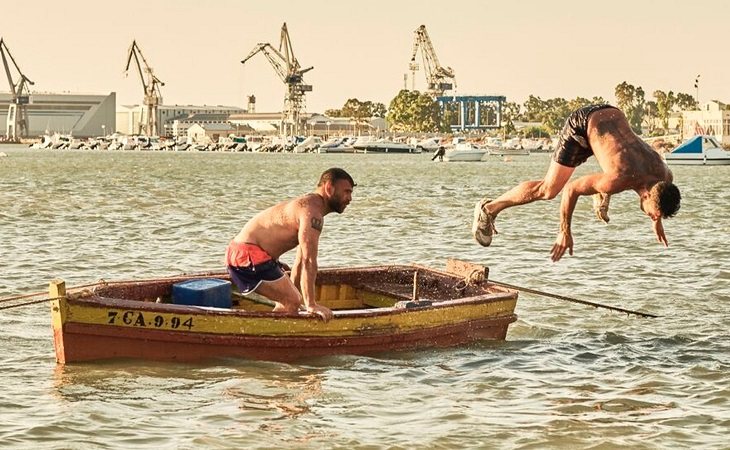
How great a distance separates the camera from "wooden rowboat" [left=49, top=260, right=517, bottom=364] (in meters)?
13.2

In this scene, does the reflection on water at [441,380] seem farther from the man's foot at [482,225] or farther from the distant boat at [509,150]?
the distant boat at [509,150]

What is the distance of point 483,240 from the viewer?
13320mm

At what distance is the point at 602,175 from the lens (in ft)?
41.0

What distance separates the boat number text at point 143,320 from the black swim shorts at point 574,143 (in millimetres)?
4128

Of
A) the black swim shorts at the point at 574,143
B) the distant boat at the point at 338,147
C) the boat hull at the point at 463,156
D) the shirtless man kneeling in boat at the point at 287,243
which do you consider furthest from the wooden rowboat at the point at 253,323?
the distant boat at the point at 338,147

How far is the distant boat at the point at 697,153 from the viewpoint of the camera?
103000mm

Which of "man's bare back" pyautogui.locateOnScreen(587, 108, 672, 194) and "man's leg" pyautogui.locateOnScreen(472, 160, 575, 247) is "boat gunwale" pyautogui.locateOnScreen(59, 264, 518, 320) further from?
"man's bare back" pyautogui.locateOnScreen(587, 108, 672, 194)

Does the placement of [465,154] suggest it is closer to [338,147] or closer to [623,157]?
[338,147]

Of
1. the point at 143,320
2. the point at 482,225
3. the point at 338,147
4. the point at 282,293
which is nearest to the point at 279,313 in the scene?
the point at 282,293

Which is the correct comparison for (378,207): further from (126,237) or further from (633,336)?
(633,336)

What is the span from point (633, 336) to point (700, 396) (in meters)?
3.79

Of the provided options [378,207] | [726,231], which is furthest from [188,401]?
[378,207]

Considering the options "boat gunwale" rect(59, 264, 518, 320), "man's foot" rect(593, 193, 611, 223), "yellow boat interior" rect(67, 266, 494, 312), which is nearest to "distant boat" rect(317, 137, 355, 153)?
"yellow boat interior" rect(67, 266, 494, 312)

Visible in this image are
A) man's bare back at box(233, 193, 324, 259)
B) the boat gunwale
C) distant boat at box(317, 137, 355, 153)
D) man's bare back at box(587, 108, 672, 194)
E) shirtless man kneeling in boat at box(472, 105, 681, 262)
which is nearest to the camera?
shirtless man kneeling in boat at box(472, 105, 681, 262)
